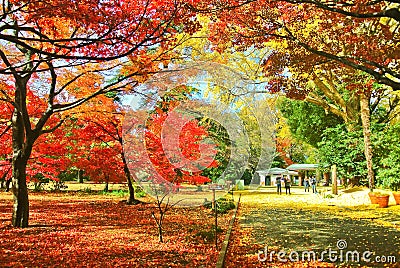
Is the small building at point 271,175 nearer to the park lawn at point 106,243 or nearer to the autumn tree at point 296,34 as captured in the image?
the autumn tree at point 296,34

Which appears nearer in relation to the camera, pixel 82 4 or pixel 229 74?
pixel 82 4

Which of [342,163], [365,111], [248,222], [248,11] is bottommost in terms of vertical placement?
[248,222]

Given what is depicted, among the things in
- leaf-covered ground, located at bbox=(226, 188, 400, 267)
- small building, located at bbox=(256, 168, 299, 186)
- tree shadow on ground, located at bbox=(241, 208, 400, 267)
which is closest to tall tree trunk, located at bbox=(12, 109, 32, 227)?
leaf-covered ground, located at bbox=(226, 188, 400, 267)

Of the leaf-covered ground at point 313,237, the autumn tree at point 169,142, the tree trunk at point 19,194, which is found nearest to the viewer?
the leaf-covered ground at point 313,237

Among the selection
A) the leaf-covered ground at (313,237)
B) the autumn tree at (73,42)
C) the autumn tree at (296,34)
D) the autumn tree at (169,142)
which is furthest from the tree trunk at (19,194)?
the autumn tree at (296,34)

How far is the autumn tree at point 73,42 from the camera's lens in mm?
6281

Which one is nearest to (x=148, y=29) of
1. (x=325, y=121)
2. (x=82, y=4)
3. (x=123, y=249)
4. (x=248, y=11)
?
(x=82, y=4)

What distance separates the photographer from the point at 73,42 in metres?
9.45

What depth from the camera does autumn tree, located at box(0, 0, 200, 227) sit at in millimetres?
6281

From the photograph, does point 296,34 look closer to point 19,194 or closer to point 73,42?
point 73,42

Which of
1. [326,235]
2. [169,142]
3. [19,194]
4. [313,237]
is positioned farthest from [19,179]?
[326,235]

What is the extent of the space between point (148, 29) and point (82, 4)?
4.74 ft

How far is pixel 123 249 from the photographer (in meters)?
7.02

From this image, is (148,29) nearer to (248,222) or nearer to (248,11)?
(248,11)
